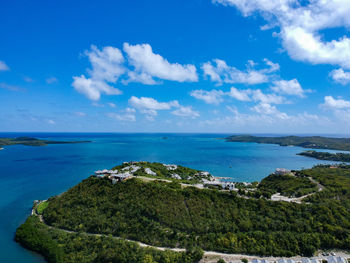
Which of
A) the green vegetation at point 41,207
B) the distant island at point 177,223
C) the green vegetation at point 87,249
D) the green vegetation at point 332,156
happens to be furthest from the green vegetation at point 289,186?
the green vegetation at point 332,156

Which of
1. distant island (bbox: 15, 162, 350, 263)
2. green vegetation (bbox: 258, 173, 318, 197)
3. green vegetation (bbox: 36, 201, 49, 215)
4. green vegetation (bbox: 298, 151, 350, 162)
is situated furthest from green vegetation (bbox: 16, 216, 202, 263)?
green vegetation (bbox: 298, 151, 350, 162)

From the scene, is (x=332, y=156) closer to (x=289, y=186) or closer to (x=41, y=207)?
(x=289, y=186)

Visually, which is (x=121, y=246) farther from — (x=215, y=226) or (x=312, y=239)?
(x=312, y=239)

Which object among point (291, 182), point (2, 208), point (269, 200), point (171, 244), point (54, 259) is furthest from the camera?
point (291, 182)

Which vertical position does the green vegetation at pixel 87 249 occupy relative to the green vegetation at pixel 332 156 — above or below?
below

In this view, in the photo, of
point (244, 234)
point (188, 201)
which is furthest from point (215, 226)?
point (188, 201)

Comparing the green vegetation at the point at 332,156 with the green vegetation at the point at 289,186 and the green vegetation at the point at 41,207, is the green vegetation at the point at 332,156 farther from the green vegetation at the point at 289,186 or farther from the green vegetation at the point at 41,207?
the green vegetation at the point at 41,207
